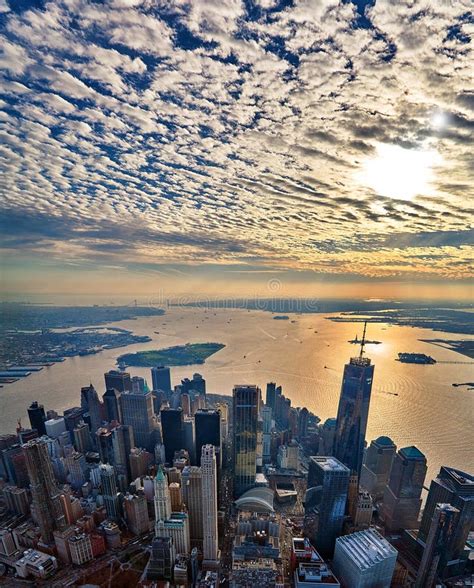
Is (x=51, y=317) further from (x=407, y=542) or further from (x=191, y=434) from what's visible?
(x=407, y=542)

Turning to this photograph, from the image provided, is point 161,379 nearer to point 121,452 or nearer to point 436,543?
point 121,452

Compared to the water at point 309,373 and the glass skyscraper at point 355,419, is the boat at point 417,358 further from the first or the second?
the glass skyscraper at point 355,419

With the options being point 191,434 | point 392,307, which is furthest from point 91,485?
point 392,307

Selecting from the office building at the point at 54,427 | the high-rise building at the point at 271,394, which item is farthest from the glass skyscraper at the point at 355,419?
the office building at the point at 54,427

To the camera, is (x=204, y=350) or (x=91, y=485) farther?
(x=204, y=350)

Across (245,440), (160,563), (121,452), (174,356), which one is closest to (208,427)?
(245,440)

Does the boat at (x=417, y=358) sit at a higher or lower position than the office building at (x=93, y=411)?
higher

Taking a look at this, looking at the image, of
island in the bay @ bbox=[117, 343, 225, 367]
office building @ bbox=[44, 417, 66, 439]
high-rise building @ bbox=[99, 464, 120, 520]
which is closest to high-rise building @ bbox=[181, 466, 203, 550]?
high-rise building @ bbox=[99, 464, 120, 520]
